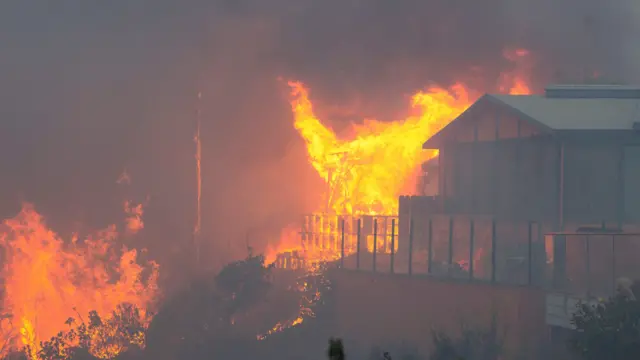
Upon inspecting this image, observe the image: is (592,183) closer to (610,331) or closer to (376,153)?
(610,331)

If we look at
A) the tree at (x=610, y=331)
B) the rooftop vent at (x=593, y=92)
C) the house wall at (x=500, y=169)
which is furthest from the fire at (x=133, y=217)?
the tree at (x=610, y=331)

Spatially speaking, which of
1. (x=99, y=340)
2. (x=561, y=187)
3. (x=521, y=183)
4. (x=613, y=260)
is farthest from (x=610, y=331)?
(x=99, y=340)

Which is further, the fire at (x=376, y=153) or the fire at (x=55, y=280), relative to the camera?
the fire at (x=376, y=153)

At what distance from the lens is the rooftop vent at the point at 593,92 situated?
113ft

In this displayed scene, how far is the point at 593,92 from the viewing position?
34.8m

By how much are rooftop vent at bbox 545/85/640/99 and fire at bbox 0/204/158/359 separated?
58.6 feet

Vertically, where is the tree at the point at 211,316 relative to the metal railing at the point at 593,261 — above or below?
below

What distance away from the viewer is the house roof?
31.5 metres

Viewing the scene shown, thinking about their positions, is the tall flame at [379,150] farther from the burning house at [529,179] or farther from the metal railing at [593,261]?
the metal railing at [593,261]

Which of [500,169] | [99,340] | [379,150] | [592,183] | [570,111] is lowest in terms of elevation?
[99,340]

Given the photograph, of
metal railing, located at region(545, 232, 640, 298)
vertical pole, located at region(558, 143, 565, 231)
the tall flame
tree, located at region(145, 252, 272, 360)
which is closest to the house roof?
vertical pole, located at region(558, 143, 565, 231)

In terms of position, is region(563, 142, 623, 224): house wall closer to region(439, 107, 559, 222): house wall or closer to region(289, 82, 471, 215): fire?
region(439, 107, 559, 222): house wall

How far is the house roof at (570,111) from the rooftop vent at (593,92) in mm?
162

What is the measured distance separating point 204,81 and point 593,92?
78.8ft
